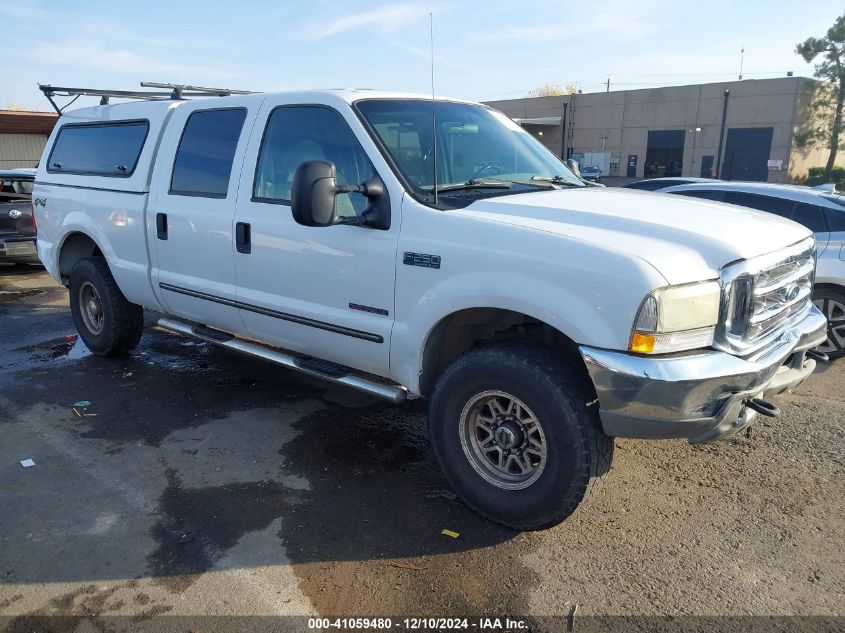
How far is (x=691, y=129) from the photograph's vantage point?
1754 inches

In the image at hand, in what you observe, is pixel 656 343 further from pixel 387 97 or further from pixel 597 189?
pixel 387 97

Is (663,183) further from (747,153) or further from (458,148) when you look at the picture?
(747,153)

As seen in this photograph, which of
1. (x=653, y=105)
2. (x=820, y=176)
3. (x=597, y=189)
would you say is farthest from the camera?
(x=653, y=105)

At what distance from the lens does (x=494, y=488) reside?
Result: 134 inches

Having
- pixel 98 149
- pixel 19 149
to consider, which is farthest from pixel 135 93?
pixel 19 149

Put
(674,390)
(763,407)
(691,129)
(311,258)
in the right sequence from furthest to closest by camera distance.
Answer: (691,129) < (311,258) < (763,407) < (674,390)

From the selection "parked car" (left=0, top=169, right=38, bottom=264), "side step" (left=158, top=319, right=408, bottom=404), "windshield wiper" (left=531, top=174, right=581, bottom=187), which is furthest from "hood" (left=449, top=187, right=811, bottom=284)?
"parked car" (left=0, top=169, right=38, bottom=264)

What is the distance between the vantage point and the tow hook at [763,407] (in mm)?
2989

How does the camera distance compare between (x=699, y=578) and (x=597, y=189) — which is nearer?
(x=699, y=578)

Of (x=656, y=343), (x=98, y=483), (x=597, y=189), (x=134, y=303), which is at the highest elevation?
(x=597, y=189)

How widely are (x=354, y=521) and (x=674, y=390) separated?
1.74m

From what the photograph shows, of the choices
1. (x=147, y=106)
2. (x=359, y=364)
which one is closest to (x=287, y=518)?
(x=359, y=364)

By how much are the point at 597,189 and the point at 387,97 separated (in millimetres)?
1447

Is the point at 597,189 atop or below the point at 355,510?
atop
